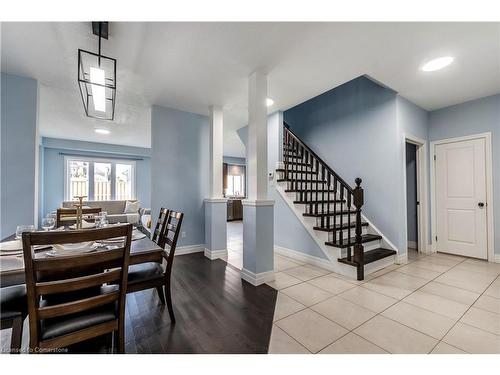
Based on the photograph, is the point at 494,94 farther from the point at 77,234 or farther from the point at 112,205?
the point at 112,205

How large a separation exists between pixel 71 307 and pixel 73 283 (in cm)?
13

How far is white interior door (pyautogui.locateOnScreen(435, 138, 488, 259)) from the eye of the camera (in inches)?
136

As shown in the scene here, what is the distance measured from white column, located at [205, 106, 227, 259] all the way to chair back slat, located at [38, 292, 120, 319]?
2.43 metres

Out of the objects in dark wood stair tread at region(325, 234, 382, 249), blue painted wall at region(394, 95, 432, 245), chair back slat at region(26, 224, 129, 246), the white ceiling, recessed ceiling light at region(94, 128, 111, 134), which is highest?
recessed ceiling light at region(94, 128, 111, 134)

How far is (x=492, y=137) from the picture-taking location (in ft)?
10.9

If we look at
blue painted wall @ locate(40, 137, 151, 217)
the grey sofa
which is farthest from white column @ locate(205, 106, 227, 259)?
blue painted wall @ locate(40, 137, 151, 217)

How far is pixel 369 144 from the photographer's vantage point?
11.7ft

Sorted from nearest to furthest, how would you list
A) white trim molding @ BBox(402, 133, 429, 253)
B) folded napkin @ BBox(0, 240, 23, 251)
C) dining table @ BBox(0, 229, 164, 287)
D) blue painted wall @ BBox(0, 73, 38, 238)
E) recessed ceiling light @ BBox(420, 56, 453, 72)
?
1. dining table @ BBox(0, 229, 164, 287)
2. folded napkin @ BBox(0, 240, 23, 251)
3. recessed ceiling light @ BBox(420, 56, 453, 72)
4. blue painted wall @ BBox(0, 73, 38, 238)
5. white trim molding @ BBox(402, 133, 429, 253)

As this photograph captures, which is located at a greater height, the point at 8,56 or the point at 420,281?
the point at 8,56

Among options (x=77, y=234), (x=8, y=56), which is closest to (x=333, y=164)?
(x=77, y=234)

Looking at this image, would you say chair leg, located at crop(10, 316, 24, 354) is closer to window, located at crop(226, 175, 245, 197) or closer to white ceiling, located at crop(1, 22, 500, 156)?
white ceiling, located at crop(1, 22, 500, 156)

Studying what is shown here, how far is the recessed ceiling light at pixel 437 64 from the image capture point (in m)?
2.41

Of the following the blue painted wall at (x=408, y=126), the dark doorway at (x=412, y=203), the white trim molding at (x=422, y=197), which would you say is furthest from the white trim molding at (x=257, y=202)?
the dark doorway at (x=412, y=203)

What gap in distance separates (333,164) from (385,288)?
229 cm
